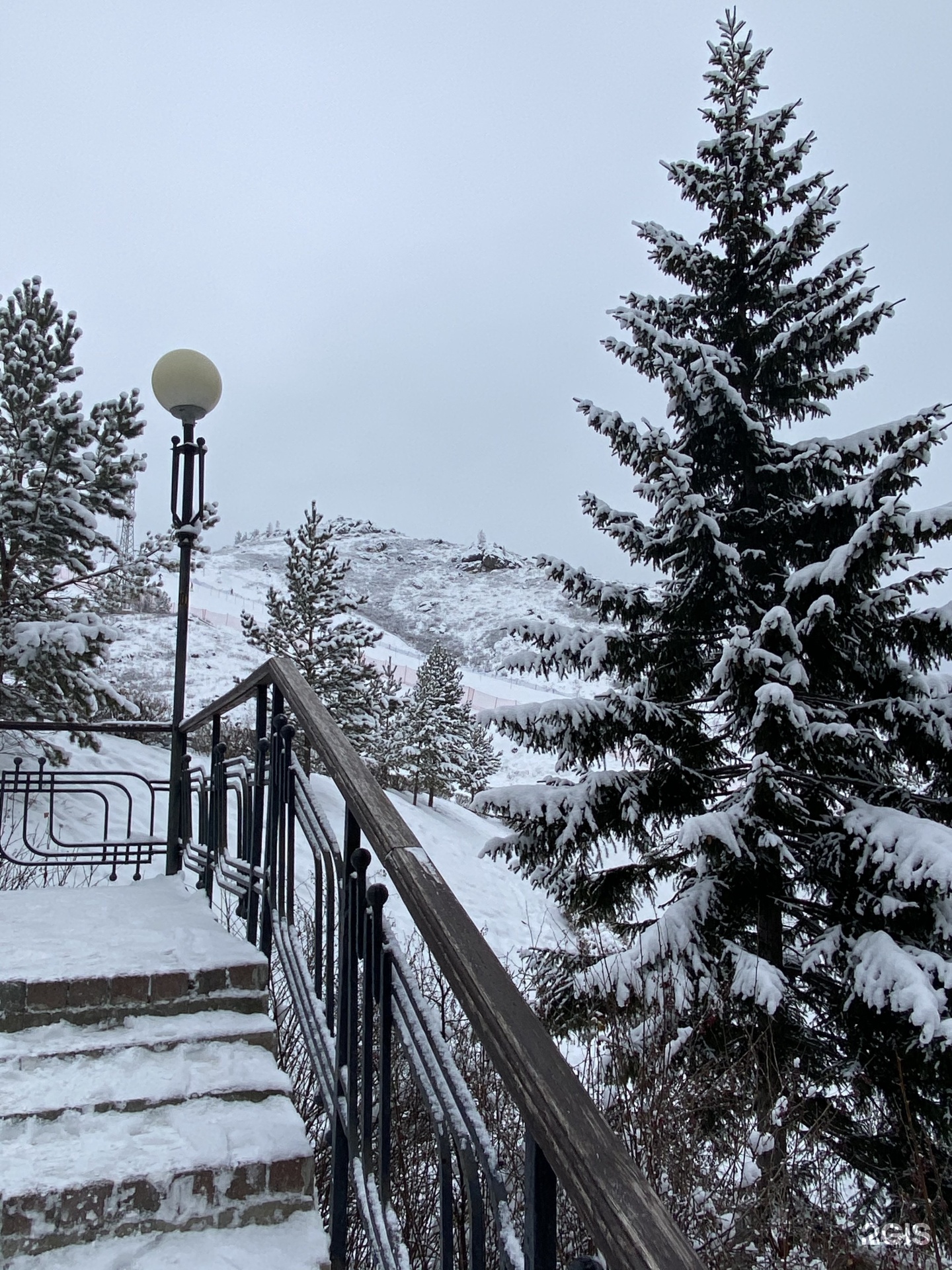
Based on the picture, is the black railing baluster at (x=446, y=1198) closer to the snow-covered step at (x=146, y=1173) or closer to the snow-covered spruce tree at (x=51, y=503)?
the snow-covered step at (x=146, y=1173)

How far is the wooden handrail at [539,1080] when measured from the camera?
0.81 meters

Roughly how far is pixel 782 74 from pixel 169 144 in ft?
30.8

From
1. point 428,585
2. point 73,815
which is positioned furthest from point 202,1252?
point 428,585

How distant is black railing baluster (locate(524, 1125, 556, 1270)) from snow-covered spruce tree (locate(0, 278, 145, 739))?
9.46m

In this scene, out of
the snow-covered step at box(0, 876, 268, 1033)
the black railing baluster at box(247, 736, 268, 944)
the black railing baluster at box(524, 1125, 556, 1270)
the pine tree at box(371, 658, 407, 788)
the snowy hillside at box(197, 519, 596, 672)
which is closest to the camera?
the black railing baluster at box(524, 1125, 556, 1270)

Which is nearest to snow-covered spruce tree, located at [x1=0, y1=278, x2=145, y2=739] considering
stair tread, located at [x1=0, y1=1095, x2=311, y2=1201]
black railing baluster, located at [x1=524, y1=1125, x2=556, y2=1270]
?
stair tread, located at [x1=0, y1=1095, x2=311, y2=1201]

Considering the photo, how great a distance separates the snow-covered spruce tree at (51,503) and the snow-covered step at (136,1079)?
25.9 feet

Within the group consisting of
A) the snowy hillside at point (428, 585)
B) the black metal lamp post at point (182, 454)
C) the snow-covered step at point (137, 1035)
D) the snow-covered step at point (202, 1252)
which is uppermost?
the snowy hillside at point (428, 585)

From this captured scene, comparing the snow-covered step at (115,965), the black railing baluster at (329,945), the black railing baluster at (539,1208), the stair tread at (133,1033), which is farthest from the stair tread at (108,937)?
the black railing baluster at (539,1208)

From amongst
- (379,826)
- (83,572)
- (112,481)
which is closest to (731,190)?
(379,826)

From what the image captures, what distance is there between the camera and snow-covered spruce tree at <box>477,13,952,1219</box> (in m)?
4.91

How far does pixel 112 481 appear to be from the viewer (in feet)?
36.0

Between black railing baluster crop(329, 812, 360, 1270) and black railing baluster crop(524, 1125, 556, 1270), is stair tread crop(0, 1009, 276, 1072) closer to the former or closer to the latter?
black railing baluster crop(329, 812, 360, 1270)

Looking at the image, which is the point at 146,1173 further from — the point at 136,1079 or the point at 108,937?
the point at 108,937
